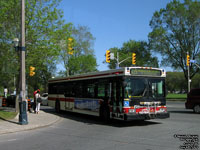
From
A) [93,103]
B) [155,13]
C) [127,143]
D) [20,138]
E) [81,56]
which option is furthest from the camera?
[81,56]

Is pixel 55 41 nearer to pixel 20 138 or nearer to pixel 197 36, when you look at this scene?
pixel 20 138

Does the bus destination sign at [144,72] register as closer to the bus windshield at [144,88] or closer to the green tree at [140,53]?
the bus windshield at [144,88]

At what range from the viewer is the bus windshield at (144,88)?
40.1 ft

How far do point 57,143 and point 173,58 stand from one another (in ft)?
135

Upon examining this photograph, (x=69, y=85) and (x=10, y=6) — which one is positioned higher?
(x=10, y=6)

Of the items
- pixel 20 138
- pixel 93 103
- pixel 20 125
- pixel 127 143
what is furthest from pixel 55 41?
pixel 127 143

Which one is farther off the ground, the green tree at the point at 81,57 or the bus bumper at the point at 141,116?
the green tree at the point at 81,57

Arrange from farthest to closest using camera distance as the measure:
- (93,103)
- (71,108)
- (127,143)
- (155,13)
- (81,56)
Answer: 1. (81,56)
2. (155,13)
3. (71,108)
4. (93,103)
5. (127,143)

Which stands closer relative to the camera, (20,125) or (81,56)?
(20,125)

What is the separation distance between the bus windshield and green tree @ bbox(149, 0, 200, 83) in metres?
32.0

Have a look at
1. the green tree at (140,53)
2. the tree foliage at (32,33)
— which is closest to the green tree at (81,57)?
the green tree at (140,53)

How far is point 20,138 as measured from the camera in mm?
9789

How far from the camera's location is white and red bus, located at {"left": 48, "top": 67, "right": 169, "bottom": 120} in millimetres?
12156

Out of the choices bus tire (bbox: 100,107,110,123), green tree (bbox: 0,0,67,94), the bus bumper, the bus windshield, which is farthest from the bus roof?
green tree (bbox: 0,0,67,94)
